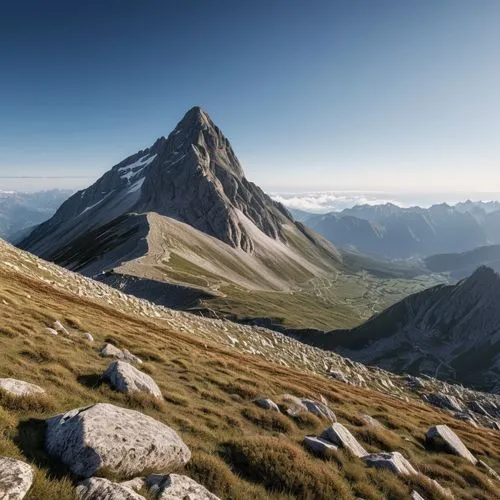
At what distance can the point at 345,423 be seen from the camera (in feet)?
74.2

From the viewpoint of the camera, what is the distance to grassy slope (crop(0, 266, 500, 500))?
38.6 ft

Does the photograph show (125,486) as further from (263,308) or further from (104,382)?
(263,308)

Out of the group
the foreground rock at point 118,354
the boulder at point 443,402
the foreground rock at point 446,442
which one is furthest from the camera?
the boulder at point 443,402

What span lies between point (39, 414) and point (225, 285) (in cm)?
18776

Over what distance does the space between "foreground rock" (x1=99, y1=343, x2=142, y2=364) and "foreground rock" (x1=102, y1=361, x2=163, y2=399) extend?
4846 mm

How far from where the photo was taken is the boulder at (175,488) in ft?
31.8

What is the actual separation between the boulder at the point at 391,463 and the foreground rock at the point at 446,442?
6.91 m

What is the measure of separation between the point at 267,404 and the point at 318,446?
4.87 metres

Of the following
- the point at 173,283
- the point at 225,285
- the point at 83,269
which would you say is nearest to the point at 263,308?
the point at 225,285

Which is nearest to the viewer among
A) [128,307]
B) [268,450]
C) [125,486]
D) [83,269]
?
[125,486]

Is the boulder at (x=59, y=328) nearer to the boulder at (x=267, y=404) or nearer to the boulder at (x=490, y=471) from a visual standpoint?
the boulder at (x=267, y=404)

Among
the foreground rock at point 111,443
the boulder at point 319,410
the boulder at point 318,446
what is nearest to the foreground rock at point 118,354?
the boulder at point 319,410

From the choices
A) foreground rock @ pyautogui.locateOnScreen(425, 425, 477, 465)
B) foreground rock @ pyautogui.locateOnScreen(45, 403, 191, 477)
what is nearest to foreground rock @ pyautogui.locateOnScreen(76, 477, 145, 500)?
foreground rock @ pyautogui.locateOnScreen(45, 403, 191, 477)

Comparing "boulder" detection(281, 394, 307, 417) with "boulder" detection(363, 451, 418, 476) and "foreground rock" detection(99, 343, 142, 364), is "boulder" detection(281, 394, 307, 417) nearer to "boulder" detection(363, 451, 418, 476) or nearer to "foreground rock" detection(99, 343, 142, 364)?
"boulder" detection(363, 451, 418, 476)
